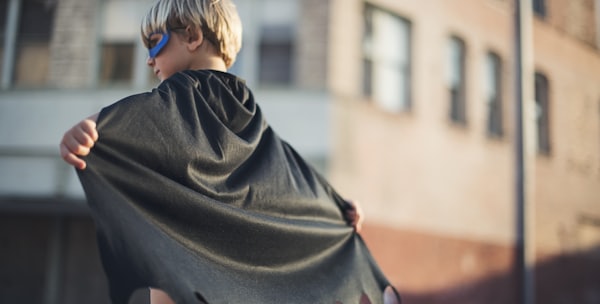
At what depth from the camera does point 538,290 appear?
13711mm

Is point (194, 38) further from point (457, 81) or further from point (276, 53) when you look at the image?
point (457, 81)

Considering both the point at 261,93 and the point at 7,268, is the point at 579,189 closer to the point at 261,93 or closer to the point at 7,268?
the point at 261,93

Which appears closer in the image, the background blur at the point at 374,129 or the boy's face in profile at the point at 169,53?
the boy's face in profile at the point at 169,53

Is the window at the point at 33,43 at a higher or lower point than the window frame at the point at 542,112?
higher

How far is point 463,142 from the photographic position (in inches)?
504

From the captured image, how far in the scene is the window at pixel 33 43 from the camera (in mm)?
11141

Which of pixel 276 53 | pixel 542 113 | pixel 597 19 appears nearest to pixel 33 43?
pixel 276 53

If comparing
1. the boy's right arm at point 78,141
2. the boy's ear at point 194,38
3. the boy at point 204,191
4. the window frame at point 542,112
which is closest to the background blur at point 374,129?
the window frame at point 542,112

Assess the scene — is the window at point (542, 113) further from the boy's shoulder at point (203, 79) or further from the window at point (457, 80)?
the boy's shoulder at point (203, 79)

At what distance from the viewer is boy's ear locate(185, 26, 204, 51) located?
213 centimetres

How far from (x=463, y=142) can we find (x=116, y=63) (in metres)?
6.04

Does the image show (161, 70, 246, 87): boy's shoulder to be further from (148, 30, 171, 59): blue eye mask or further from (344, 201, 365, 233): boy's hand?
(344, 201, 365, 233): boy's hand

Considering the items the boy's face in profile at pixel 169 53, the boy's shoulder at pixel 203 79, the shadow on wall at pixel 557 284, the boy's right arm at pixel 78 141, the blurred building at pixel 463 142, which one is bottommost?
the shadow on wall at pixel 557 284

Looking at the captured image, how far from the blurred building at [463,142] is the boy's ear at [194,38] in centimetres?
795
